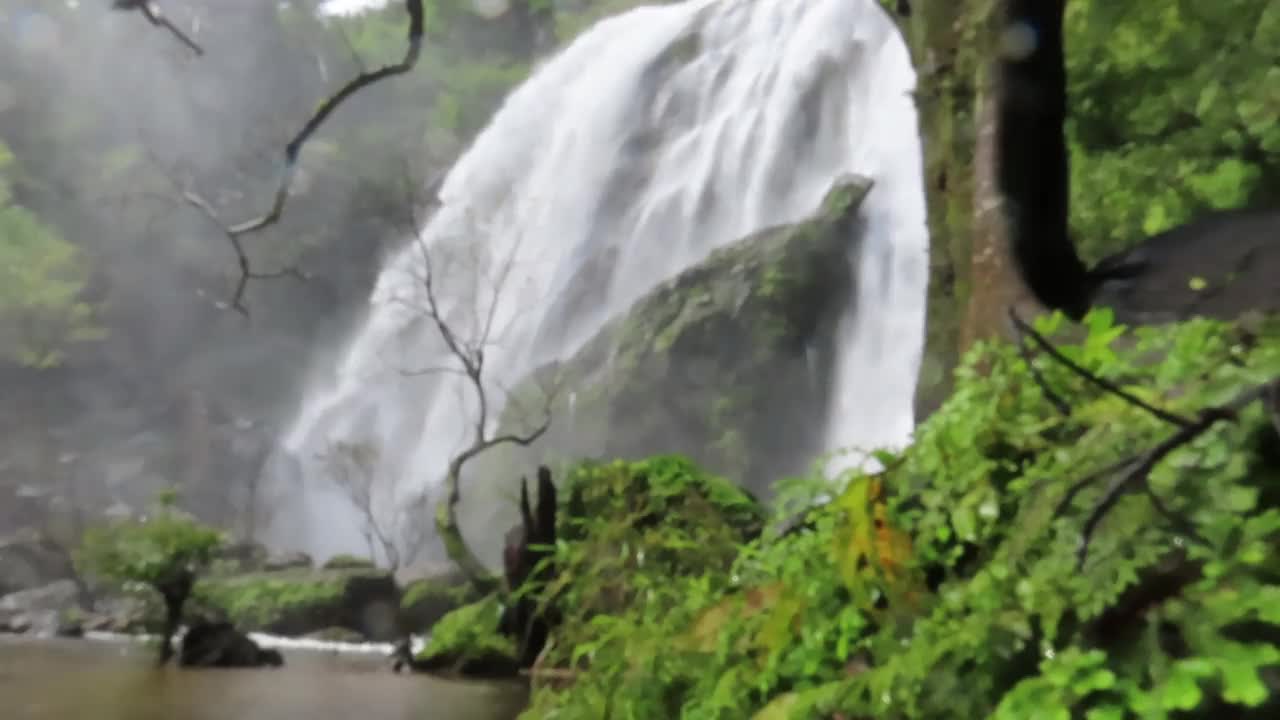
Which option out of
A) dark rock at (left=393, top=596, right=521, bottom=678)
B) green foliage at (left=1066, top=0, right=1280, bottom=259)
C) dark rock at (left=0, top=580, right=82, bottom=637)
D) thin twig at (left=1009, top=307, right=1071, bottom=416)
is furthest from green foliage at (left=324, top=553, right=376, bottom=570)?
thin twig at (left=1009, top=307, right=1071, bottom=416)

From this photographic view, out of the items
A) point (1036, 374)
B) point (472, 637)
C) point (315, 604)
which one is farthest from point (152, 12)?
point (315, 604)

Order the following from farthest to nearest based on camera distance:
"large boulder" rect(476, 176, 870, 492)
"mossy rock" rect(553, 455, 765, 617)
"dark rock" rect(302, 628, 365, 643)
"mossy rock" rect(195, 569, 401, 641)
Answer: "large boulder" rect(476, 176, 870, 492), "mossy rock" rect(195, 569, 401, 641), "dark rock" rect(302, 628, 365, 643), "mossy rock" rect(553, 455, 765, 617)

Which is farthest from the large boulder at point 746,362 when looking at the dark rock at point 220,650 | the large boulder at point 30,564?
the large boulder at point 30,564

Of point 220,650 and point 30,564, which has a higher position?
point 30,564

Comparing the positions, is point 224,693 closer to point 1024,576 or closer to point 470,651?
point 470,651

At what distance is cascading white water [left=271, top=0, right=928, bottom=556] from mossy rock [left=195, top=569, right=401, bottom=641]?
346cm

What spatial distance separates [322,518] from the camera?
728 inches

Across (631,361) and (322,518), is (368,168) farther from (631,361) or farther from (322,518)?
(631,361)

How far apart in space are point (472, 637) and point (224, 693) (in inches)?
97.6

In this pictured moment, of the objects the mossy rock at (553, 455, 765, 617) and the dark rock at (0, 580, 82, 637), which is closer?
the mossy rock at (553, 455, 765, 617)

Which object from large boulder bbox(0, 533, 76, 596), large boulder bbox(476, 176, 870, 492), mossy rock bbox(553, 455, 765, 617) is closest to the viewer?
mossy rock bbox(553, 455, 765, 617)

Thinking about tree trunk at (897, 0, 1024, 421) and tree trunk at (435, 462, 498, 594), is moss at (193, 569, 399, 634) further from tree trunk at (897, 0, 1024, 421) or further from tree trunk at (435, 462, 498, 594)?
tree trunk at (897, 0, 1024, 421)

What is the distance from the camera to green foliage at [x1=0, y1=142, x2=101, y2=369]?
15.2 meters

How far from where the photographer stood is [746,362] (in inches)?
460
